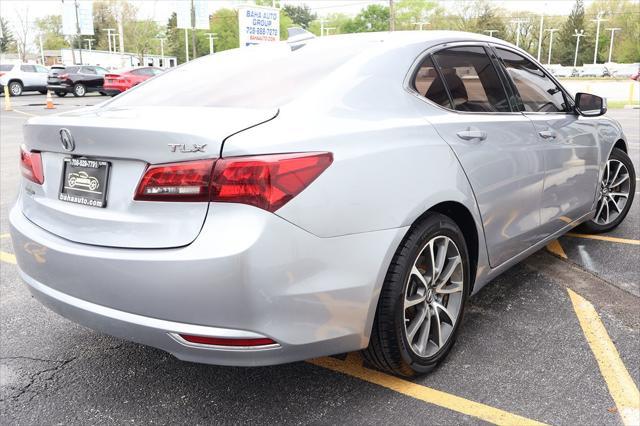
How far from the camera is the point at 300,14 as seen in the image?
14038cm

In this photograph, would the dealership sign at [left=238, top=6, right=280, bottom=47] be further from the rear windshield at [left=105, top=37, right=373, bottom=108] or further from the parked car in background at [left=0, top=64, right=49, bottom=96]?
the rear windshield at [left=105, top=37, right=373, bottom=108]

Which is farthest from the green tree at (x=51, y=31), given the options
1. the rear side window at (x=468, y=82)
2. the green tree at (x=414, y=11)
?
the rear side window at (x=468, y=82)

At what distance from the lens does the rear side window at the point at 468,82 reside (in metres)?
2.97

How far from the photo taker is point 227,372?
2838mm

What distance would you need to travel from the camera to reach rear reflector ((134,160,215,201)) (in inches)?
80.5

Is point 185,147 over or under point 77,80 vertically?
over

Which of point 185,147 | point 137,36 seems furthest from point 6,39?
point 185,147

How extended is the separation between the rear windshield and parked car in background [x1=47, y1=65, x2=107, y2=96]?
2881 centimetres

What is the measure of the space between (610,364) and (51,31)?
362ft

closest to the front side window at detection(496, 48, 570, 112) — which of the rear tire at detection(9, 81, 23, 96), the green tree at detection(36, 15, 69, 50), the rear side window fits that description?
the rear side window

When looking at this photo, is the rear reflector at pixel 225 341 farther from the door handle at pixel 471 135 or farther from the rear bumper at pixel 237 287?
the door handle at pixel 471 135

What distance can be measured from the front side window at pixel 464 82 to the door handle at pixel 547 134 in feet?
0.89

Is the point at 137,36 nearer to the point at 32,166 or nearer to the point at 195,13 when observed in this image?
the point at 195,13

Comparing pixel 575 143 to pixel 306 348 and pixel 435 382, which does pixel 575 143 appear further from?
pixel 306 348
